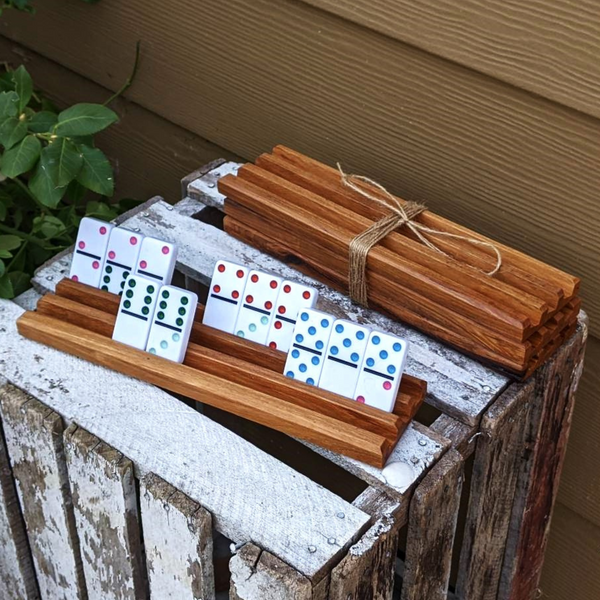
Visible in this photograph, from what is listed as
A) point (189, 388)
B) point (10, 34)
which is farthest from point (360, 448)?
point (10, 34)

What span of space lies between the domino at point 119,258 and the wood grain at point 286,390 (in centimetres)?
8

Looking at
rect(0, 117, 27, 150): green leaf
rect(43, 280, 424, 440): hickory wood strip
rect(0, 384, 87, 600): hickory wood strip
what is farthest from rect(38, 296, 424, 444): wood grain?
rect(0, 117, 27, 150): green leaf

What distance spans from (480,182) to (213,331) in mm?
554

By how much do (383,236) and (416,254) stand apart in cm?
6

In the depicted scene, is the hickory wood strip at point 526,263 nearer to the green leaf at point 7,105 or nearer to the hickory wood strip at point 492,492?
the hickory wood strip at point 492,492

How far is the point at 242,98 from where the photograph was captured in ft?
6.24

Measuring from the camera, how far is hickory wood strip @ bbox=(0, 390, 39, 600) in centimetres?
146

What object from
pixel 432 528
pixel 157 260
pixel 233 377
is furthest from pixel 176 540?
pixel 157 260

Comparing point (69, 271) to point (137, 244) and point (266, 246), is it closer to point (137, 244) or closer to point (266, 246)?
point (137, 244)

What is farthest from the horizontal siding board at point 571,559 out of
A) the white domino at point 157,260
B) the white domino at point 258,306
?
the white domino at point 157,260

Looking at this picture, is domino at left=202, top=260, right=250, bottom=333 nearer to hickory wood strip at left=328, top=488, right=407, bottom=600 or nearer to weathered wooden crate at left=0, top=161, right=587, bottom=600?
weathered wooden crate at left=0, top=161, right=587, bottom=600

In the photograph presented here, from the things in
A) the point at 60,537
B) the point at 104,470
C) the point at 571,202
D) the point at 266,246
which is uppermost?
the point at 571,202

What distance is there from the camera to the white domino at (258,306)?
135 cm

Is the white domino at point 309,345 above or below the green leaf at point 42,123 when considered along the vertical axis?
below
